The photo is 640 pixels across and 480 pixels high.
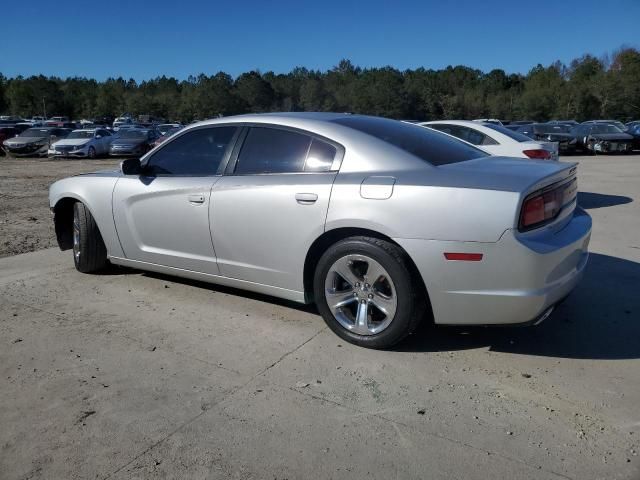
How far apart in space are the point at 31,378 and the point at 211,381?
1096 mm

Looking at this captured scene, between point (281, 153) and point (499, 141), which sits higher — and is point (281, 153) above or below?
above

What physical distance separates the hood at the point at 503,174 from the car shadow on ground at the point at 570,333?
88 cm

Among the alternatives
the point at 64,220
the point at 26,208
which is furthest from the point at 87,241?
the point at 26,208

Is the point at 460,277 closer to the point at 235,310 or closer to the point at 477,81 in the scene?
the point at 235,310

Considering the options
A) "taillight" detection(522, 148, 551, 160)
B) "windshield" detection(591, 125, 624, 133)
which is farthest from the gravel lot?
"windshield" detection(591, 125, 624, 133)

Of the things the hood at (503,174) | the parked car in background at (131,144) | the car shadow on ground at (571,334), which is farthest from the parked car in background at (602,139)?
the hood at (503,174)

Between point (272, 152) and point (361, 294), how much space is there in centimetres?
128

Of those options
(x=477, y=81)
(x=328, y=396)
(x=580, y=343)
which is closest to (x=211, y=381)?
(x=328, y=396)

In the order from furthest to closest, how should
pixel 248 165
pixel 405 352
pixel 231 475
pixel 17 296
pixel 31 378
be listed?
pixel 17 296 → pixel 248 165 → pixel 405 352 → pixel 31 378 → pixel 231 475

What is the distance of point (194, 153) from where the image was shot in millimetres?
4617

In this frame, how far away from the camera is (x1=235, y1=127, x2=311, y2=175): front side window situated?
4.02m

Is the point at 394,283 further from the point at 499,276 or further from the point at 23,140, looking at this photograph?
the point at 23,140

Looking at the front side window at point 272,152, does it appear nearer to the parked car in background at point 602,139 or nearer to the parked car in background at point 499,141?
the parked car in background at point 499,141

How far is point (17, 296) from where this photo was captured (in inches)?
192
